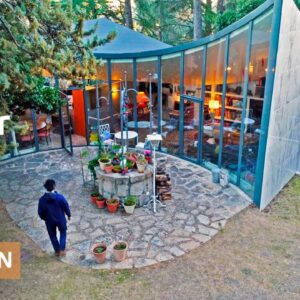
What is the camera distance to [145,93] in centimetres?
1088

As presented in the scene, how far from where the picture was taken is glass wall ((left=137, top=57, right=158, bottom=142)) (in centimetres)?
1048

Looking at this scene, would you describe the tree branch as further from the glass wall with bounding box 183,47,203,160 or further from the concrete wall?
the glass wall with bounding box 183,47,203,160

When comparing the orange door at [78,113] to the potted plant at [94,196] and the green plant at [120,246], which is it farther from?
the green plant at [120,246]

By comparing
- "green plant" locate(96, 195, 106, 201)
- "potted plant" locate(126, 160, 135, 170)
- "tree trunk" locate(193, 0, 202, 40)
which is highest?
"tree trunk" locate(193, 0, 202, 40)

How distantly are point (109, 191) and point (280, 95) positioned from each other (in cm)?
447

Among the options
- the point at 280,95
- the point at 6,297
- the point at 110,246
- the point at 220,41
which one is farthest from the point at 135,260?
the point at 220,41

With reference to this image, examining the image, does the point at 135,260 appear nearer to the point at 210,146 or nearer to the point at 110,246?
the point at 110,246

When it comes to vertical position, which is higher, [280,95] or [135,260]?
[280,95]

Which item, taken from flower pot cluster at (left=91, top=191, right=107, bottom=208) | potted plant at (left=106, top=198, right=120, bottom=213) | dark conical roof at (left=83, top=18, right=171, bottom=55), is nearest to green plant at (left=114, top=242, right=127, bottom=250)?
potted plant at (left=106, top=198, right=120, bottom=213)

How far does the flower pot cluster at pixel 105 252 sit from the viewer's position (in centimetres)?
512

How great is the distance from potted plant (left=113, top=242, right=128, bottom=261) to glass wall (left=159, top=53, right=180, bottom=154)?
5.68 m

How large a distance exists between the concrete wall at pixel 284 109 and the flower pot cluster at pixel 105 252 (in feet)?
11.7

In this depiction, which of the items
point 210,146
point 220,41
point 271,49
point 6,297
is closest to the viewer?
point 6,297

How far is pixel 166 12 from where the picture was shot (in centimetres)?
2136
